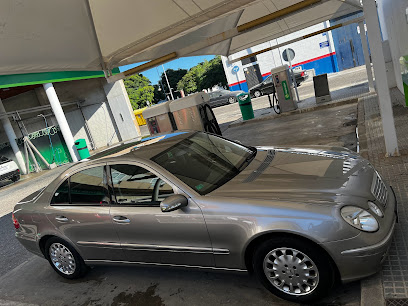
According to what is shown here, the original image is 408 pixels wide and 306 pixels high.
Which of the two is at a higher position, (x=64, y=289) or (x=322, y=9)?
(x=322, y=9)

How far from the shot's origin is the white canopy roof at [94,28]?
496 centimetres

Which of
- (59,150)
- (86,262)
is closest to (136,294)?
(86,262)

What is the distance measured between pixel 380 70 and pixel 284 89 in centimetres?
797

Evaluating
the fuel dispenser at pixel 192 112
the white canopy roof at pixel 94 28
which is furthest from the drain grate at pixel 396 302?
the fuel dispenser at pixel 192 112

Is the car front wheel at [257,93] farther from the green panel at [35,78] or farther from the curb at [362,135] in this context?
the curb at [362,135]

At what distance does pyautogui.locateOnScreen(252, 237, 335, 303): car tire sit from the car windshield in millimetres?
793

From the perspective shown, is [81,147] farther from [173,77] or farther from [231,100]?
[173,77]

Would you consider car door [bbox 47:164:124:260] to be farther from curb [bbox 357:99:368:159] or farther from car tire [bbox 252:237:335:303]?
curb [bbox 357:99:368:159]

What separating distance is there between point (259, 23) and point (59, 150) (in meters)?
14.9

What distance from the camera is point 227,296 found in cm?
318

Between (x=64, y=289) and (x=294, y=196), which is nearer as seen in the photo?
(x=294, y=196)

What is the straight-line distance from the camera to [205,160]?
3641mm

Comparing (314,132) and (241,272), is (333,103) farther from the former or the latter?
(241,272)

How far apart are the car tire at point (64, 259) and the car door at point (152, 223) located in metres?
0.94
